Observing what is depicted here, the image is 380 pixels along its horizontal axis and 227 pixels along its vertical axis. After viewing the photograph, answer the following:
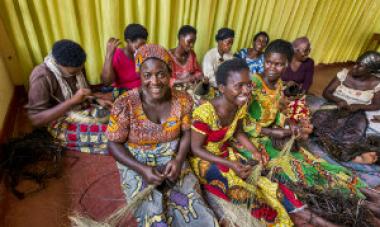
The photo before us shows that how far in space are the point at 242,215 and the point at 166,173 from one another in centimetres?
58

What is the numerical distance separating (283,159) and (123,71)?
1901 mm

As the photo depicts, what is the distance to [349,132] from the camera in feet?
9.82

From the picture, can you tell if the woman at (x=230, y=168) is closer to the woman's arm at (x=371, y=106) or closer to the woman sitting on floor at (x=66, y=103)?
the woman sitting on floor at (x=66, y=103)

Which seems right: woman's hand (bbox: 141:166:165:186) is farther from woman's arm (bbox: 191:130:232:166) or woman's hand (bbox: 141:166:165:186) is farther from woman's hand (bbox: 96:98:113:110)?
woman's hand (bbox: 96:98:113:110)

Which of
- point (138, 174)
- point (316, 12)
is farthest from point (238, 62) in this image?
point (316, 12)

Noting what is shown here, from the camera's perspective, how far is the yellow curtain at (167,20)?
273 cm

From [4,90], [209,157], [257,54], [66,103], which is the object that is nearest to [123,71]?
[66,103]

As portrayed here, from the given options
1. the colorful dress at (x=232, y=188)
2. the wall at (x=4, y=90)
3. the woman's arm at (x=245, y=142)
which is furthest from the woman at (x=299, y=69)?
the wall at (x=4, y=90)

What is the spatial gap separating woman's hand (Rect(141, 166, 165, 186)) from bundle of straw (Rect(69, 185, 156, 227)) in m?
0.04

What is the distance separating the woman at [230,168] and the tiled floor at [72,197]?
2.47 ft

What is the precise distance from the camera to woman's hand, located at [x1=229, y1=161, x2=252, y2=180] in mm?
1768

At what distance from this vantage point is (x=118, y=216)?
1.49 m

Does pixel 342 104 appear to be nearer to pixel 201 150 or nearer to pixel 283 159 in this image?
pixel 283 159

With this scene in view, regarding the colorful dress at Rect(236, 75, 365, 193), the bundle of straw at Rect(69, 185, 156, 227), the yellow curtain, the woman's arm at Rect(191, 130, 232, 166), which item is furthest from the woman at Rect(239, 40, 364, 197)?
the yellow curtain
